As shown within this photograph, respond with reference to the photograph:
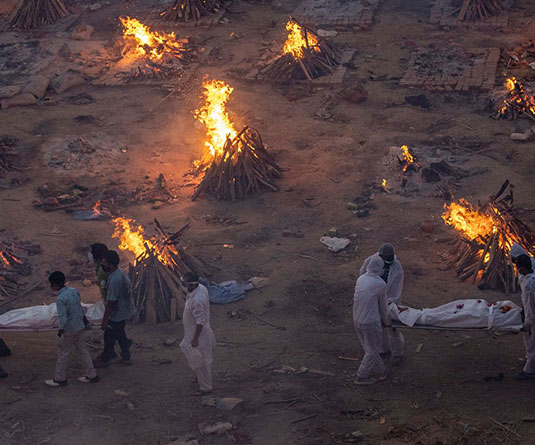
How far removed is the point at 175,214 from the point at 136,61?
673cm

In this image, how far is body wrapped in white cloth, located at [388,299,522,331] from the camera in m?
8.15

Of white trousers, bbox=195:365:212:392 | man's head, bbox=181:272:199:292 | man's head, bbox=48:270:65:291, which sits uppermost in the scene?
man's head, bbox=48:270:65:291

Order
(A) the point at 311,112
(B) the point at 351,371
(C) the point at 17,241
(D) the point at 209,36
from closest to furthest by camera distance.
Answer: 1. (B) the point at 351,371
2. (C) the point at 17,241
3. (A) the point at 311,112
4. (D) the point at 209,36

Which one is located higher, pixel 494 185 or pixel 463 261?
pixel 494 185

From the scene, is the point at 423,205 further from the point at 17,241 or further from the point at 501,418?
the point at 17,241

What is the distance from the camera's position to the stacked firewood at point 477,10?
20000 millimetres

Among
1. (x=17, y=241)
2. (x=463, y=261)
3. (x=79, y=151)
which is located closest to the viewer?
(x=463, y=261)

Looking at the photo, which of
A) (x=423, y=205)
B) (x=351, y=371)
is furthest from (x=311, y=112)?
(x=351, y=371)

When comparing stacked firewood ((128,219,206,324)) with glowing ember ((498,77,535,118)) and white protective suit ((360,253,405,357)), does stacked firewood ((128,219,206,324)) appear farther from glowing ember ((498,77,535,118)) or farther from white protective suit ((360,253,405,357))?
glowing ember ((498,77,535,118))

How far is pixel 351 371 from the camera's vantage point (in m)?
8.70

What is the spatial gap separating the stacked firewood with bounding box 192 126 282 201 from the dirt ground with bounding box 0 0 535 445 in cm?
23

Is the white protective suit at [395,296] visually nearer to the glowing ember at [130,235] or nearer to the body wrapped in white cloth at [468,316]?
the body wrapped in white cloth at [468,316]

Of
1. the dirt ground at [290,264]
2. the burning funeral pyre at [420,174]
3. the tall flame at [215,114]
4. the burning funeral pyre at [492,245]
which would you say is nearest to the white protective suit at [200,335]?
the dirt ground at [290,264]

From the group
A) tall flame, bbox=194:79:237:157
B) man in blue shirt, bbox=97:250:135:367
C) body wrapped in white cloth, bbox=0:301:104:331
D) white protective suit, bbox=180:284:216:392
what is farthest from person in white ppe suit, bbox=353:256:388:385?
tall flame, bbox=194:79:237:157
